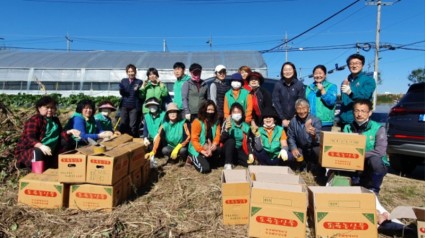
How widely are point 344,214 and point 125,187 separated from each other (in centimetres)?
252

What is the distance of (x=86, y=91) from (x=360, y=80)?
47.7ft

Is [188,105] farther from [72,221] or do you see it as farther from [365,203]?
[365,203]

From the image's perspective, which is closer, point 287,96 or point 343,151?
point 343,151

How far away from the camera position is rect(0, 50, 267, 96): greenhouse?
52.5 feet

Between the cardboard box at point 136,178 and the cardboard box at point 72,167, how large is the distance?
28.2 inches

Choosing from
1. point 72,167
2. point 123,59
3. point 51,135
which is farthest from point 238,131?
point 123,59

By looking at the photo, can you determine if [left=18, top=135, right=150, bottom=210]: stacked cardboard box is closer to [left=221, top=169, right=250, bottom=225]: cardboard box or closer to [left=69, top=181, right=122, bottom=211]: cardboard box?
[left=69, top=181, right=122, bottom=211]: cardboard box

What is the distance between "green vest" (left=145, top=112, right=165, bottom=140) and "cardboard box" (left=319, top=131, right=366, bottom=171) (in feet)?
9.74

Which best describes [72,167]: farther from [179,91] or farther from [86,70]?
[86,70]

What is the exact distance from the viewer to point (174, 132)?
17.5 feet

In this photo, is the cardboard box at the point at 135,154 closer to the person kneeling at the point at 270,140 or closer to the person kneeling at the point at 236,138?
the person kneeling at the point at 236,138

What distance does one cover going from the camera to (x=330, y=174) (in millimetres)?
3990

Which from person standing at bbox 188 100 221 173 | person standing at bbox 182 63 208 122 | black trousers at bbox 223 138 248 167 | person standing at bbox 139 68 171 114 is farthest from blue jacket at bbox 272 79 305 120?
person standing at bbox 139 68 171 114

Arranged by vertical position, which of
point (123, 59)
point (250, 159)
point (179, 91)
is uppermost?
point (123, 59)
